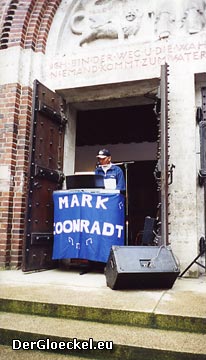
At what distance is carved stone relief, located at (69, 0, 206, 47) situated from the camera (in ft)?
16.6

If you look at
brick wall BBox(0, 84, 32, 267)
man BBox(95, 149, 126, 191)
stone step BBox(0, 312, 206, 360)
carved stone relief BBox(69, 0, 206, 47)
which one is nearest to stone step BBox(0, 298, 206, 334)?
stone step BBox(0, 312, 206, 360)

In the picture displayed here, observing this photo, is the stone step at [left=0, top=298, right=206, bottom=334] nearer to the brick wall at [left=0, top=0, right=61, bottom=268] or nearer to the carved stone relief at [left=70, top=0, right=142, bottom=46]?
the brick wall at [left=0, top=0, right=61, bottom=268]

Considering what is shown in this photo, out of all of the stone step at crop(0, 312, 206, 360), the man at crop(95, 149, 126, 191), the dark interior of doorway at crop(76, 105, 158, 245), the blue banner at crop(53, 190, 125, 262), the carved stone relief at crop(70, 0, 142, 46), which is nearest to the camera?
the stone step at crop(0, 312, 206, 360)

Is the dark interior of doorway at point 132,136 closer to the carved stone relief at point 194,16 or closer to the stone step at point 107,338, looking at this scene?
the carved stone relief at point 194,16

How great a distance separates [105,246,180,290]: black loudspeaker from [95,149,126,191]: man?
1435mm

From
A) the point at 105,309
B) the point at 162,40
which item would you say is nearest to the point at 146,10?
the point at 162,40

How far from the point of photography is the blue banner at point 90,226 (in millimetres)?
4363

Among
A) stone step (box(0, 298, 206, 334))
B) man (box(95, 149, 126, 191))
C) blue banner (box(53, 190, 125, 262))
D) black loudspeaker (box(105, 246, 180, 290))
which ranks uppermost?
man (box(95, 149, 126, 191))

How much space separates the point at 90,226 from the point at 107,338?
2201 millimetres

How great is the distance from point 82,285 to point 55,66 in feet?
11.6

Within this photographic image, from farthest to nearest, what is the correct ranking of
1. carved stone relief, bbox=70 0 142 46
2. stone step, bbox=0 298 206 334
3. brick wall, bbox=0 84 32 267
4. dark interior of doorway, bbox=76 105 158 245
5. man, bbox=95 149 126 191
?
dark interior of doorway, bbox=76 105 158 245
carved stone relief, bbox=70 0 142 46
brick wall, bbox=0 84 32 267
man, bbox=95 149 126 191
stone step, bbox=0 298 206 334

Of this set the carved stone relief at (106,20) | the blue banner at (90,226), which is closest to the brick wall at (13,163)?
the blue banner at (90,226)

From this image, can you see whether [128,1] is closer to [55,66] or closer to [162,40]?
[162,40]

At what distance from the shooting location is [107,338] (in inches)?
89.4
